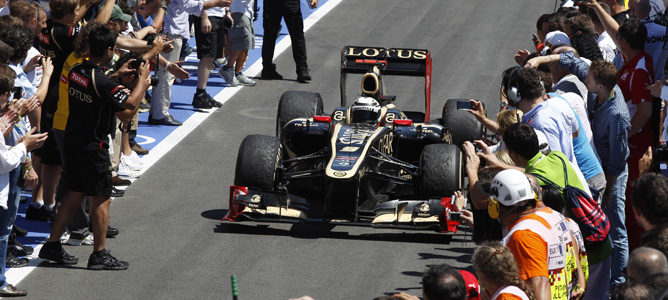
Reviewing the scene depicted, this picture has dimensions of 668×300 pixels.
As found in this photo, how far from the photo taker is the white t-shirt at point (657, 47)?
10.6 metres

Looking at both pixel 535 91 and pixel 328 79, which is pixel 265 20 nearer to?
pixel 328 79

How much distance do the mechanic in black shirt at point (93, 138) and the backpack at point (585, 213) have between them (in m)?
4.25

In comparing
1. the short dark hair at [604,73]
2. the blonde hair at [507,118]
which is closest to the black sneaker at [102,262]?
the blonde hair at [507,118]

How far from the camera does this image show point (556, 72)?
10.4m

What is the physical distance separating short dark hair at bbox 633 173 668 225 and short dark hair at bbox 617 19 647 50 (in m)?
4.08

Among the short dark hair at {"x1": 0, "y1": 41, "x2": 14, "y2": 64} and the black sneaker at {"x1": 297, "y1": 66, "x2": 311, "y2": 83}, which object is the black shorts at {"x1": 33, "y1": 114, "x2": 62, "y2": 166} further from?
the black sneaker at {"x1": 297, "y1": 66, "x2": 311, "y2": 83}

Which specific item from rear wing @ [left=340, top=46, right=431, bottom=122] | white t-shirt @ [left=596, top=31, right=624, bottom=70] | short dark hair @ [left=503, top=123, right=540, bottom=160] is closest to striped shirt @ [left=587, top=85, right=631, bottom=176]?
short dark hair @ [left=503, top=123, right=540, bottom=160]

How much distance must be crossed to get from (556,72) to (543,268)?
4.54 meters

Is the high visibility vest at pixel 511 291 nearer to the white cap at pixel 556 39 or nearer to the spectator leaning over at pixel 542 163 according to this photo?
the spectator leaning over at pixel 542 163

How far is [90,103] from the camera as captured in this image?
9336 millimetres

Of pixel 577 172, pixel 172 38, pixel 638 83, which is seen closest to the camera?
pixel 577 172

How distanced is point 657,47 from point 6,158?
6748 mm

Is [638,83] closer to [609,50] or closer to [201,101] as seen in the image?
[609,50]

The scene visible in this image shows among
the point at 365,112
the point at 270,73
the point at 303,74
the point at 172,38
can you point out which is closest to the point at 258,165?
the point at 365,112
